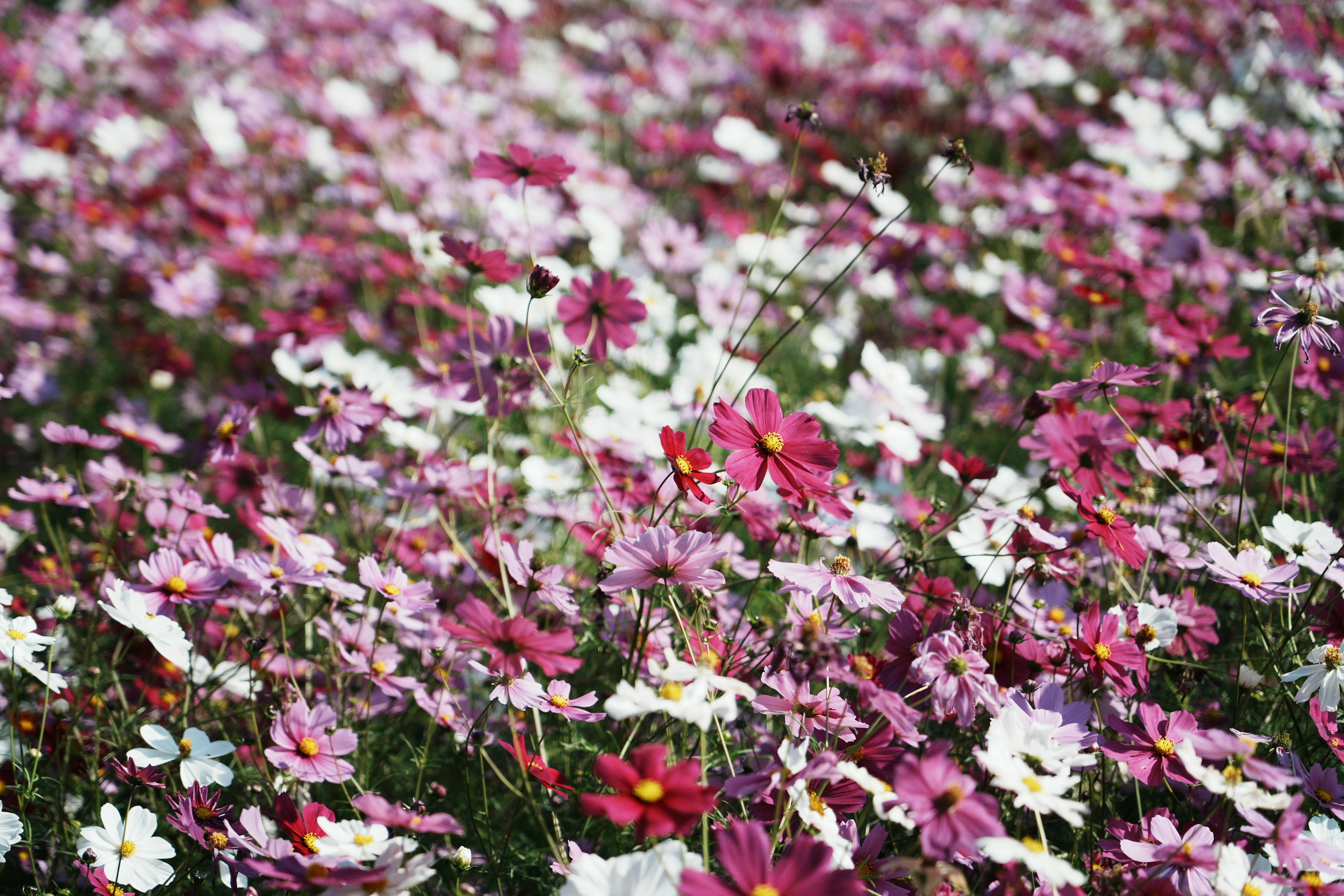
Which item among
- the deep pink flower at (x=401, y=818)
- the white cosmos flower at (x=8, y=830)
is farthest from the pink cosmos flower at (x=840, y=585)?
the white cosmos flower at (x=8, y=830)

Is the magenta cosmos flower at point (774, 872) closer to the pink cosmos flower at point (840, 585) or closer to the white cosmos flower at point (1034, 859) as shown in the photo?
the white cosmos flower at point (1034, 859)

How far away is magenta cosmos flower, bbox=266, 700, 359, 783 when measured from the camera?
3.58 ft

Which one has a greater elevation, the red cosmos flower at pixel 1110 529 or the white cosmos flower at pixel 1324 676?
the red cosmos flower at pixel 1110 529

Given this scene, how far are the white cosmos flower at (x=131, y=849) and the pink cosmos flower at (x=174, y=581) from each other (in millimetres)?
254

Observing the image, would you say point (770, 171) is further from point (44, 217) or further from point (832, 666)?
point (832, 666)

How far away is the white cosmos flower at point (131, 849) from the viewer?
1.02 m

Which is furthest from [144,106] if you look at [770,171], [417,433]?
[417,433]

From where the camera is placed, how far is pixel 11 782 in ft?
3.91

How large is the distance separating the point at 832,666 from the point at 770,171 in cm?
319

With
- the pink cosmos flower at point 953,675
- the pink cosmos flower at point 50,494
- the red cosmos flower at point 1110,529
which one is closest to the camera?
the pink cosmos flower at point 953,675

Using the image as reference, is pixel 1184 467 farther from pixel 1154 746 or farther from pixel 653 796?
pixel 653 796

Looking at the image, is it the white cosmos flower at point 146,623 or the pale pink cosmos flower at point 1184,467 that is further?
the pale pink cosmos flower at point 1184,467

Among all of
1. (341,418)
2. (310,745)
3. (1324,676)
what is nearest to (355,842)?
(310,745)

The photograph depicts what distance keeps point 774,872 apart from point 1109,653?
0.58 m
